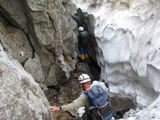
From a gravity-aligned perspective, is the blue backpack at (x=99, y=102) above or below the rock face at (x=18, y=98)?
below

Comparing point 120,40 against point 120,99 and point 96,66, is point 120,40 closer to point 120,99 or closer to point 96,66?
point 120,99

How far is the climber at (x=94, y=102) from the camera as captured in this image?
4125 millimetres

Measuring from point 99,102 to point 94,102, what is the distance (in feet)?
0.33

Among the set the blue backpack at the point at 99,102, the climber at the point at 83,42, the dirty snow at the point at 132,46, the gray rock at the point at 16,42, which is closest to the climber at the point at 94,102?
the blue backpack at the point at 99,102

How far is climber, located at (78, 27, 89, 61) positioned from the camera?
11.0 meters

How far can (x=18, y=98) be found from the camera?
116 inches

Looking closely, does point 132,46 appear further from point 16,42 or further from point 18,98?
point 18,98

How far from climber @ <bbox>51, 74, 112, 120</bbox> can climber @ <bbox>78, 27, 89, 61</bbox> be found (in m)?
6.71

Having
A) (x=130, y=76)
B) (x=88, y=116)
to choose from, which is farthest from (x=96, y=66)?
(x=88, y=116)

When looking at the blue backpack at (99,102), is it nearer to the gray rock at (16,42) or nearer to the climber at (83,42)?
the gray rock at (16,42)

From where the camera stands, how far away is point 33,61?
25.6ft

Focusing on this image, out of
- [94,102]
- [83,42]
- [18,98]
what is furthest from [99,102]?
[83,42]

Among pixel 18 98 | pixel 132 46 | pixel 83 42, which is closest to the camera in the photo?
pixel 18 98

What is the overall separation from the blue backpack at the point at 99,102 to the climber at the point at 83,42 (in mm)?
6971
